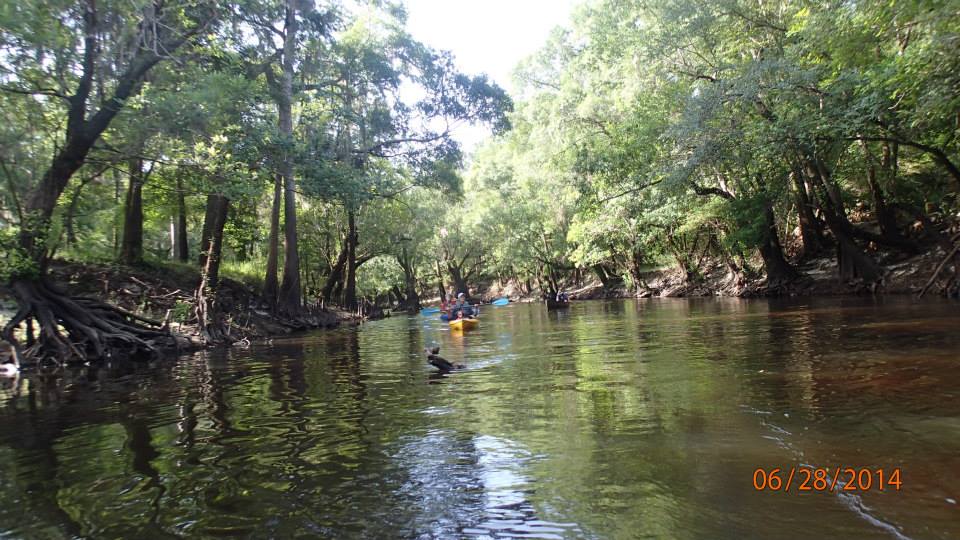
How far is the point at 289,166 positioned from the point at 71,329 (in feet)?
21.9

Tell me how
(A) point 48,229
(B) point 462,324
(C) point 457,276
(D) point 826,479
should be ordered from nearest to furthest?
1. (D) point 826,479
2. (A) point 48,229
3. (B) point 462,324
4. (C) point 457,276

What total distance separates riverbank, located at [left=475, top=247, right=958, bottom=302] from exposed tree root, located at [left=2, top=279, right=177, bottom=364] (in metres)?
22.2

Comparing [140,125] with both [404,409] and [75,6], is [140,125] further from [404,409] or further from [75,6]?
[404,409]

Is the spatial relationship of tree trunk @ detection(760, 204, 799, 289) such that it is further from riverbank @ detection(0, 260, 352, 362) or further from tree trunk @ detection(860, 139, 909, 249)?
riverbank @ detection(0, 260, 352, 362)

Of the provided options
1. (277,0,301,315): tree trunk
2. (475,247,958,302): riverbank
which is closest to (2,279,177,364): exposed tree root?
(277,0,301,315): tree trunk

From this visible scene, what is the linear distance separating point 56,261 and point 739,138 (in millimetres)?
20845

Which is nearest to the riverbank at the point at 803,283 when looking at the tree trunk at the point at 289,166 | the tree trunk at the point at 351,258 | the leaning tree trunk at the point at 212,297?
the tree trunk at the point at 351,258

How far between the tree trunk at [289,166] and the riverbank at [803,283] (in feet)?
65.0

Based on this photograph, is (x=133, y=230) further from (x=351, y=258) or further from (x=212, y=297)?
(x=351, y=258)

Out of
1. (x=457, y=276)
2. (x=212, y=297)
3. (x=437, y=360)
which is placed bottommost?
(x=437, y=360)

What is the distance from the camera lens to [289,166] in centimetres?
1600

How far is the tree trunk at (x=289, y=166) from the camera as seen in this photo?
54.5ft

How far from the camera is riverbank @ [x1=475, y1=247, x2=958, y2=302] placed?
18.4 m

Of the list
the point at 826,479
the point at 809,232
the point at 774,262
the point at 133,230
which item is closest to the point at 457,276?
the point at 774,262
